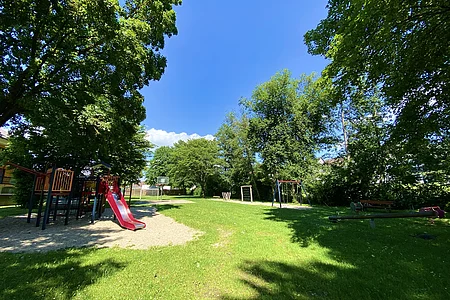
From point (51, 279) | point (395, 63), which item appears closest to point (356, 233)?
point (395, 63)

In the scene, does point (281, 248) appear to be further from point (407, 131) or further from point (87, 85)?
point (87, 85)

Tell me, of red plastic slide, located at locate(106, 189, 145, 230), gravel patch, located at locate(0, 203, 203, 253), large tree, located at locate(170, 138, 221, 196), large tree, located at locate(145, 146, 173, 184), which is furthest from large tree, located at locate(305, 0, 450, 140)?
large tree, located at locate(145, 146, 173, 184)

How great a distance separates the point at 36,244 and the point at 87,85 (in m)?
5.62

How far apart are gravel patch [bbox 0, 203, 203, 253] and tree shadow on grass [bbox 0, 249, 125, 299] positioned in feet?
2.53

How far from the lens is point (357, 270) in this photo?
3.50 meters

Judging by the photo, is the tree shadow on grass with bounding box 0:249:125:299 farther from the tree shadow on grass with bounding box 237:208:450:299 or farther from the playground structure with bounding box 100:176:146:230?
the playground structure with bounding box 100:176:146:230

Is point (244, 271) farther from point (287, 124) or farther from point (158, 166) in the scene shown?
point (158, 166)

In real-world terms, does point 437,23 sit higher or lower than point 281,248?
higher

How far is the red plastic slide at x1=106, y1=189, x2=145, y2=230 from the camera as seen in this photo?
277 inches

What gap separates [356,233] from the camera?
607 cm

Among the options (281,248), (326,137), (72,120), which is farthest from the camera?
(326,137)

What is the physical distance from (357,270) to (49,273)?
5057 millimetres

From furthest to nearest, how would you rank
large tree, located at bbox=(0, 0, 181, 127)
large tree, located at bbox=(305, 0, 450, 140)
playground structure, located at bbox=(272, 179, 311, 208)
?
playground structure, located at bbox=(272, 179, 311, 208) < large tree, located at bbox=(0, 0, 181, 127) < large tree, located at bbox=(305, 0, 450, 140)

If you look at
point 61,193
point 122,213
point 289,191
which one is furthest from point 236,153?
point 61,193
